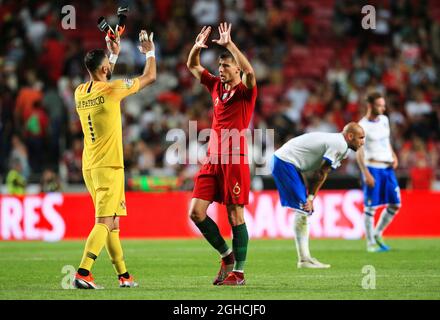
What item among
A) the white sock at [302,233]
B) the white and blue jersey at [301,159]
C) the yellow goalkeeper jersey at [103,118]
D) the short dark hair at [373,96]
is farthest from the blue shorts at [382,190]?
the yellow goalkeeper jersey at [103,118]

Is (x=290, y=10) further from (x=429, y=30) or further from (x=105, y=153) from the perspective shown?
(x=105, y=153)

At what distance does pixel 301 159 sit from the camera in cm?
1288

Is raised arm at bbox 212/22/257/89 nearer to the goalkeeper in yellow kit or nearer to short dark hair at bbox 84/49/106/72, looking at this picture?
the goalkeeper in yellow kit

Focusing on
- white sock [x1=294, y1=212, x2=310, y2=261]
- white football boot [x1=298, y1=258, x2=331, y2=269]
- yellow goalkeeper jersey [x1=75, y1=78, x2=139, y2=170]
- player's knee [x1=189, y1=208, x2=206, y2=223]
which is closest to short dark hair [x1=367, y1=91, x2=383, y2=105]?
white sock [x1=294, y1=212, x2=310, y2=261]

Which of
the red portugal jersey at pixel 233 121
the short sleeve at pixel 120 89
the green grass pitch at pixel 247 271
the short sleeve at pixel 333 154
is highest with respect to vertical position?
the short sleeve at pixel 120 89

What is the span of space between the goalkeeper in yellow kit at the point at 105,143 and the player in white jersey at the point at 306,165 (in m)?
3.15

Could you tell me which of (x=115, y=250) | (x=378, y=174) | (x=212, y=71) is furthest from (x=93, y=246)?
(x=212, y=71)

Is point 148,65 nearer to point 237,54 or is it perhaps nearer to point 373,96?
point 237,54

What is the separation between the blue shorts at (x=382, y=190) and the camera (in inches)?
619

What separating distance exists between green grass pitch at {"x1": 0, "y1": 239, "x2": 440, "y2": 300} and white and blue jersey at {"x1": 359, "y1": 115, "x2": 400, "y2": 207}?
854 millimetres

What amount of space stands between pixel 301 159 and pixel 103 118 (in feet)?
11.7

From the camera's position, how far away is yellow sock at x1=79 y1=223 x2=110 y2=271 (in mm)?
9852

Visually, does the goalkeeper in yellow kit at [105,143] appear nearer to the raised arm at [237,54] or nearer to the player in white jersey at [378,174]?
the raised arm at [237,54]
